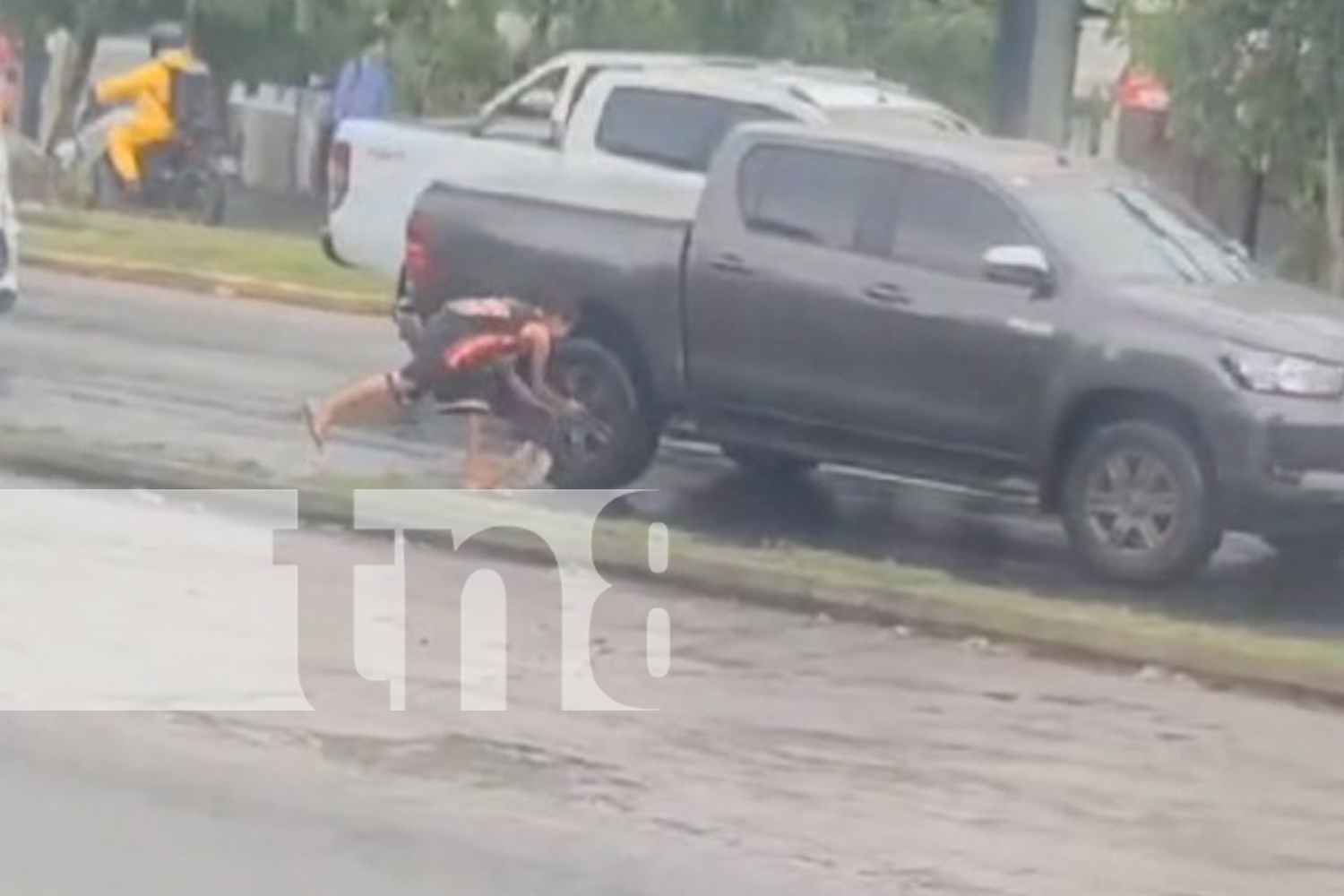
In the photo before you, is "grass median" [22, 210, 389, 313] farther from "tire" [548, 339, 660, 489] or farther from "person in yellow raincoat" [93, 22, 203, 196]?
"tire" [548, 339, 660, 489]

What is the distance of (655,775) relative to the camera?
11.2 m

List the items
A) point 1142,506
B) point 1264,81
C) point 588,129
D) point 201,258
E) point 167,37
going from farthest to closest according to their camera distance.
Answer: point 167,37, point 201,258, point 1264,81, point 588,129, point 1142,506

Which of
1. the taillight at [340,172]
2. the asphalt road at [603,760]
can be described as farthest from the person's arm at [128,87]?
the asphalt road at [603,760]

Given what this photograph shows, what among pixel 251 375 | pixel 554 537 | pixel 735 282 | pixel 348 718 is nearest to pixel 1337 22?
pixel 251 375

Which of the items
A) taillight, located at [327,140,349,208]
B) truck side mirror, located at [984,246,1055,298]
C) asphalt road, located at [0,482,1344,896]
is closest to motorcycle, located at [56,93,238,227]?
taillight, located at [327,140,349,208]

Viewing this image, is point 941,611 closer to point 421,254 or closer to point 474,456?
point 474,456

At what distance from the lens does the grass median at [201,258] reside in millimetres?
27922

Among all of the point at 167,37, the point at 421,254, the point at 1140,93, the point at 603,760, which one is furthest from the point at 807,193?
the point at 167,37

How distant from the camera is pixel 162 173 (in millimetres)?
37844

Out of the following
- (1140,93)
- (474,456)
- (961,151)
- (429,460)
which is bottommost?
(429,460)

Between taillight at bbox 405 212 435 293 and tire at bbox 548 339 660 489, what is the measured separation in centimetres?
109

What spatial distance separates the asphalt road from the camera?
32.9ft

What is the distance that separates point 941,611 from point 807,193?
3.81 m

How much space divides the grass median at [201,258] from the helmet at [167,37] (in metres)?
6.06
